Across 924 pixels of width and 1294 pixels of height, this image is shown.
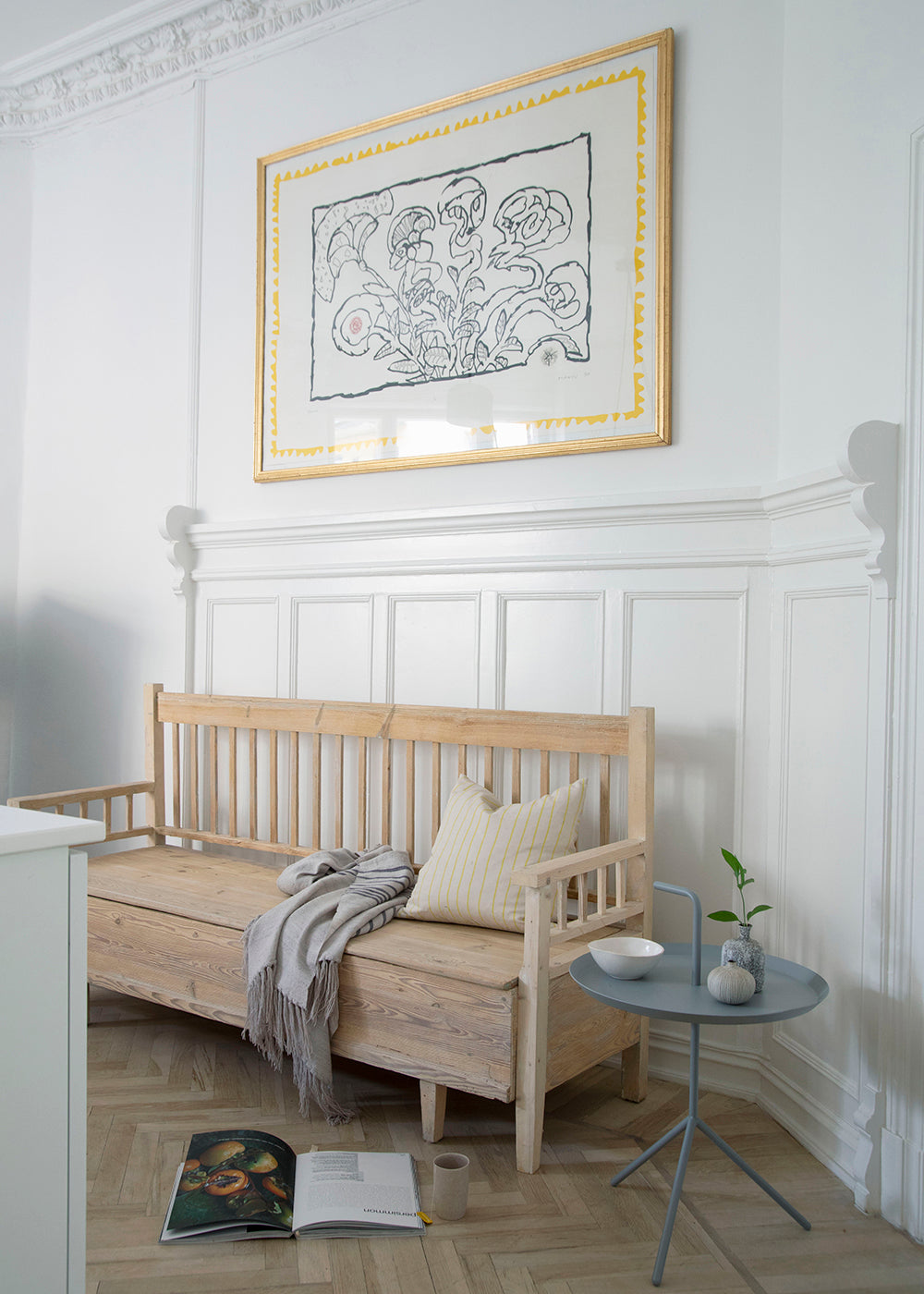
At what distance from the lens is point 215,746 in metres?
3.38

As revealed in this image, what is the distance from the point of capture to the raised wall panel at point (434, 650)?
9.66 ft

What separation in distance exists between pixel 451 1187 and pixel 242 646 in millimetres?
2043

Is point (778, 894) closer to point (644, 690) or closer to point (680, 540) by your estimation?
point (644, 690)

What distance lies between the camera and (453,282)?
2.97 metres

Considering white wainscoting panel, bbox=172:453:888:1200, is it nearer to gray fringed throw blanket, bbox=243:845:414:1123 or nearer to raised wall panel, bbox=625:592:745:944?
raised wall panel, bbox=625:592:745:944

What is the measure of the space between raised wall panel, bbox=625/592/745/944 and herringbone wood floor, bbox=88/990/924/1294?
543 mm

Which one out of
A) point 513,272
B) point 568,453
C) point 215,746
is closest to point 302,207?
point 513,272

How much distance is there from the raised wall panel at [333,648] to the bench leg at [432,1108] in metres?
1.29

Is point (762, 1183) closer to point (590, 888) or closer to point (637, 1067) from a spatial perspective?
point (637, 1067)

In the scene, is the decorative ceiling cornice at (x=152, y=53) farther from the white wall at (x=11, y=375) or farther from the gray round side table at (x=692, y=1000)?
the gray round side table at (x=692, y=1000)

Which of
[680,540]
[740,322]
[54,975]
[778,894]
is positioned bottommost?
[778,894]

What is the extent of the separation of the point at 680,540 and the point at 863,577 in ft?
1.94

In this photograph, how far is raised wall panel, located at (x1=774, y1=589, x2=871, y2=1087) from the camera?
2.10 metres

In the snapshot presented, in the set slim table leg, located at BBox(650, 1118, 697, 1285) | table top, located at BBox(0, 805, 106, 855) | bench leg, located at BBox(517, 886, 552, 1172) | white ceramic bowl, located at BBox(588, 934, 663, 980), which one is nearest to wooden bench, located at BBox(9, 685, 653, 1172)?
bench leg, located at BBox(517, 886, 552, 1172)
